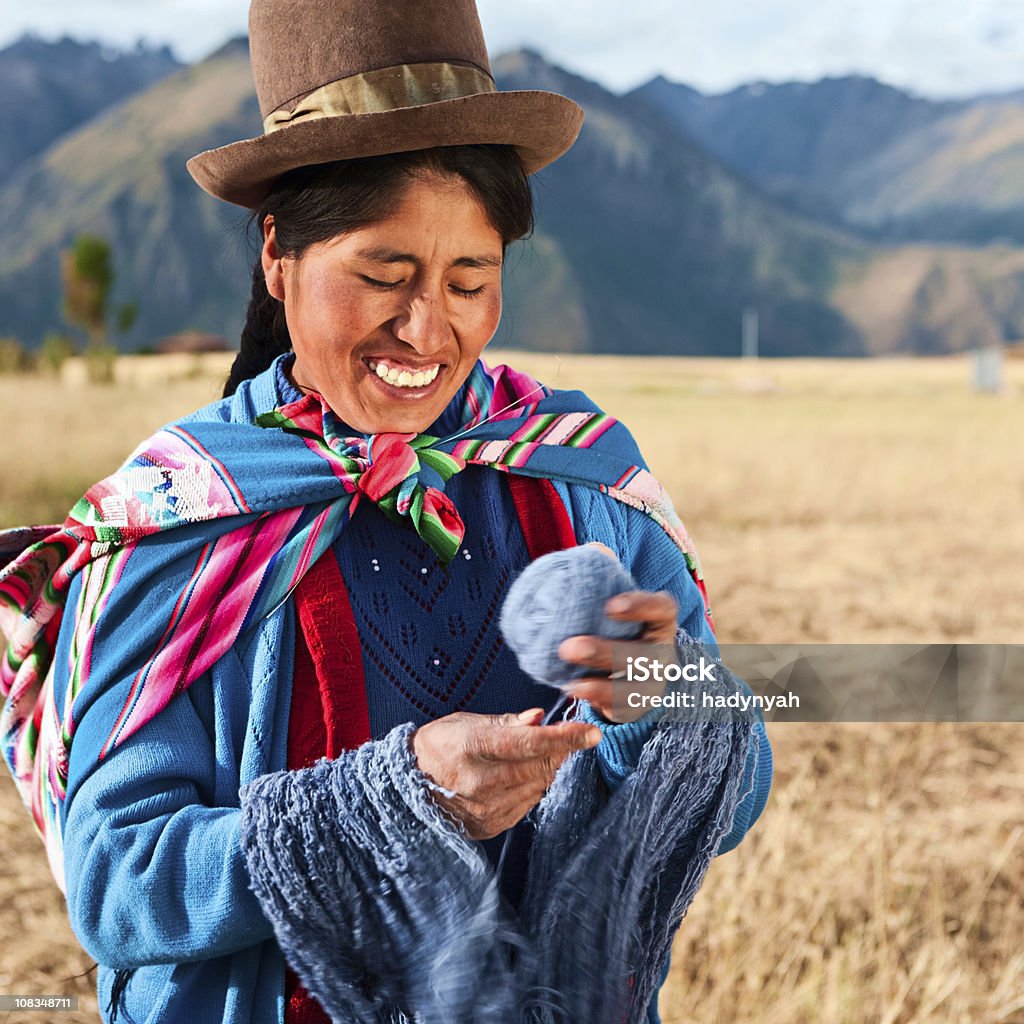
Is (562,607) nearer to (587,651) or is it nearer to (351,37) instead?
(587,651)

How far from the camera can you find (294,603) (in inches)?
57.1

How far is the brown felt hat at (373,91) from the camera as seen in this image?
134 cm

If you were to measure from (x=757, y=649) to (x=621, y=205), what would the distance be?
194 m

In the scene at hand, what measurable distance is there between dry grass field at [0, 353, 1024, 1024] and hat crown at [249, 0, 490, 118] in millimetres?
492

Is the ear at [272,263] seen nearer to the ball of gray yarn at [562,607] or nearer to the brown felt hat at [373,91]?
the brown felt hat at [373,91]

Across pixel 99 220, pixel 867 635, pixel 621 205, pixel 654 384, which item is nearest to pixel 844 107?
pixel 621 205

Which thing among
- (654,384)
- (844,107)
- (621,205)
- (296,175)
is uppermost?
(844,107)

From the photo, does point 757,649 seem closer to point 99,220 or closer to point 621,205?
point 99,220

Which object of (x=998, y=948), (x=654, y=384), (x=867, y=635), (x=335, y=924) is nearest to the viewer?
(x=335, y=924)

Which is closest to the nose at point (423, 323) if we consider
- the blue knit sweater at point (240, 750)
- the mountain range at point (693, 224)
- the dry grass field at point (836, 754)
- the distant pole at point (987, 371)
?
the blue knit sweater at point (240, 750)

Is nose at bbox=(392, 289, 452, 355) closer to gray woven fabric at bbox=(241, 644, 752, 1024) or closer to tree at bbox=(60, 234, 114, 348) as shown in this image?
gray woven fabric at bbox=(241, 644, 752, 1024)

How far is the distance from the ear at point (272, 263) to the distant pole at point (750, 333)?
554 feet

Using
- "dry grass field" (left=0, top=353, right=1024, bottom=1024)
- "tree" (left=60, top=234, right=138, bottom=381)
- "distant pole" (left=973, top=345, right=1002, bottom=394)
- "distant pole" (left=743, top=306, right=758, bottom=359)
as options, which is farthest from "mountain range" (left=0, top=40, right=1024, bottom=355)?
"dry grass field" (left=0, top=353, right=1024, bottom=1024)

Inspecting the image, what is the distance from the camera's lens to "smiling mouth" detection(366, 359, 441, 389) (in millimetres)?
1420
